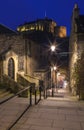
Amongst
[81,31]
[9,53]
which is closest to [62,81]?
[9,53]

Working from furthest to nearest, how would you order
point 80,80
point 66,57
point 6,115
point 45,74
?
point 66,57, point 45,74, point 80,80, point 6,115

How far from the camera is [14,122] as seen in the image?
6.98 metres

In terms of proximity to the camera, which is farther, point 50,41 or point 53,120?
point 50,41

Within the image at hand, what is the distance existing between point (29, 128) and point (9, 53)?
92.3 feet

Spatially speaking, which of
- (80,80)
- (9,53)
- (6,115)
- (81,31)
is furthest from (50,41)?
(6,115)

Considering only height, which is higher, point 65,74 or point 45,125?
point 65,74

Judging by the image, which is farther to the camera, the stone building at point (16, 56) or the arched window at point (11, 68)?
the arched window at point (11, 68)

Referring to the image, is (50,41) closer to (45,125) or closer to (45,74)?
(45,74)

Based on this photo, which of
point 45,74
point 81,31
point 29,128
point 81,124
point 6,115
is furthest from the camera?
point 45,74

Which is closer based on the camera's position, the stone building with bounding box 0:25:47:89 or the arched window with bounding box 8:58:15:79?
the stone building with bounding box 0:25:47:89

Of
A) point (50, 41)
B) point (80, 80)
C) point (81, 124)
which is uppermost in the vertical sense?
point (50, 41)

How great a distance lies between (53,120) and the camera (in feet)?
25.4

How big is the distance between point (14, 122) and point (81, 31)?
70.4 feet

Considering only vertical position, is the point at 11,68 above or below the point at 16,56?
below
